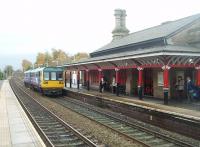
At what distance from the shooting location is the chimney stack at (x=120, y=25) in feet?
142

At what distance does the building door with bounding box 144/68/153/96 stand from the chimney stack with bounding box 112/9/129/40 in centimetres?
1825

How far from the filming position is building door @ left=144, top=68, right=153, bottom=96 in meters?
24.8

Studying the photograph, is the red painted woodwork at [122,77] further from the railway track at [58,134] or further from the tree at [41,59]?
the tree at [41,59]

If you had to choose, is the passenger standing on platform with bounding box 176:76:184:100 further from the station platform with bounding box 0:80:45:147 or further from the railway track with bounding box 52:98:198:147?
the station platform with bounding box 0:80:45:147

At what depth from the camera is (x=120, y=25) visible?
44188 millimetres

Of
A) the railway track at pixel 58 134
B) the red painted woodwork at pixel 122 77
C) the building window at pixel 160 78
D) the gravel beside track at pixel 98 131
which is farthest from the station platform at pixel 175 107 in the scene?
the red painted woodwork at pixel 122 77

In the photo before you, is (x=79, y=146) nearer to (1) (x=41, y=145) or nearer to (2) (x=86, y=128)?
(1) (x=41, y=145)

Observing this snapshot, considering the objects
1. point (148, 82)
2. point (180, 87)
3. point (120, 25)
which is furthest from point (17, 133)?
point (120, 25)

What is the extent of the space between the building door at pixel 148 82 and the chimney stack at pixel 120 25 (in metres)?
18.2

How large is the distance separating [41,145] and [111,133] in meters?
4.07

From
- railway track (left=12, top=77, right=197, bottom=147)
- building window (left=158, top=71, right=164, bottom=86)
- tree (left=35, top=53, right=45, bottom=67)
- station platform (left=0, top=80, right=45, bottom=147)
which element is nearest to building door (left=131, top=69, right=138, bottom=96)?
building window (left=158, top=71, right=164, bottom=86)

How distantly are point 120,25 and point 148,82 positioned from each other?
20.3m

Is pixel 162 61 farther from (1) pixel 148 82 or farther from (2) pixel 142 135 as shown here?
(2) pixel 142 135

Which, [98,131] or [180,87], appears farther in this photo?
[180,87]
